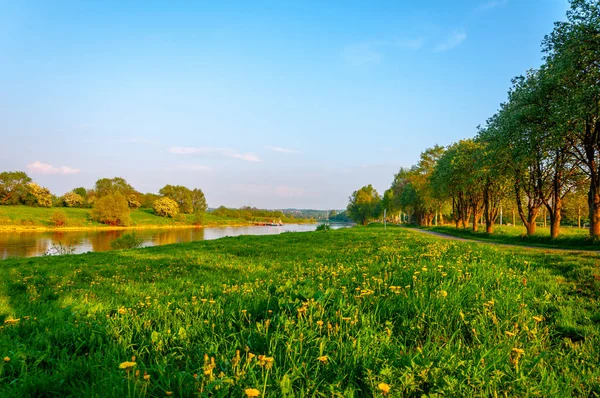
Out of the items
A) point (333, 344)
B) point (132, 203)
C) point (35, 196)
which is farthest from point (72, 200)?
point (333, 344)

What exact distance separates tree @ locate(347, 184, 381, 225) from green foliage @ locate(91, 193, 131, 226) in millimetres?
69714

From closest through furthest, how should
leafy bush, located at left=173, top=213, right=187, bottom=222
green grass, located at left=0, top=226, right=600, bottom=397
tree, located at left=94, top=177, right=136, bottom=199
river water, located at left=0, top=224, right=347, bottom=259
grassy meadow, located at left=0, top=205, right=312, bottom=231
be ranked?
1. green grass, located at left=0, top=226, right=600, bottom=397
2. river water, located at left=0, top=224, right=347, bottom=259
3. grassy meadow, located at left=0, top=205, right=312, bottom=231
4. leafy bush, located at left=173, top=213, right=187, bottom=222
5. tree, located at left=94, top=177, right=136, bottom=199

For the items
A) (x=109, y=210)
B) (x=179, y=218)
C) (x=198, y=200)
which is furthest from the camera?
(x=198, y=200)

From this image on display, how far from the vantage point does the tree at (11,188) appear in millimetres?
93188

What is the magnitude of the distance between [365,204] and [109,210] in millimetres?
73698

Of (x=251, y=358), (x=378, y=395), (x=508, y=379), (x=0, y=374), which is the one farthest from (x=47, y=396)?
(x=508, y=379)

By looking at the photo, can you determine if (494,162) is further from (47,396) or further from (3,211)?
(3,211)

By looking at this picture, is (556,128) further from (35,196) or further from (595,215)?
(35,196)

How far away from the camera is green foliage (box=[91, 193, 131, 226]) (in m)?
80.9

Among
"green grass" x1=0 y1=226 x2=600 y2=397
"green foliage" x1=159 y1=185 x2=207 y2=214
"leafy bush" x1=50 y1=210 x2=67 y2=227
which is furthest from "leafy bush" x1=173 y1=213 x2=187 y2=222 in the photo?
"green grass" x1=0 y1=226 x2=600 y2=397

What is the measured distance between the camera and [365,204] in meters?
103

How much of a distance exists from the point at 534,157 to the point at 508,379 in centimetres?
2446

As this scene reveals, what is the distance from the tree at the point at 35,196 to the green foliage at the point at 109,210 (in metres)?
26.9

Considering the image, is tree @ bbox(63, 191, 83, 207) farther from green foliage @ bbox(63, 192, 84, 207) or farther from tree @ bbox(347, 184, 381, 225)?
tree @ bbox(347, 184, 381, 225)
